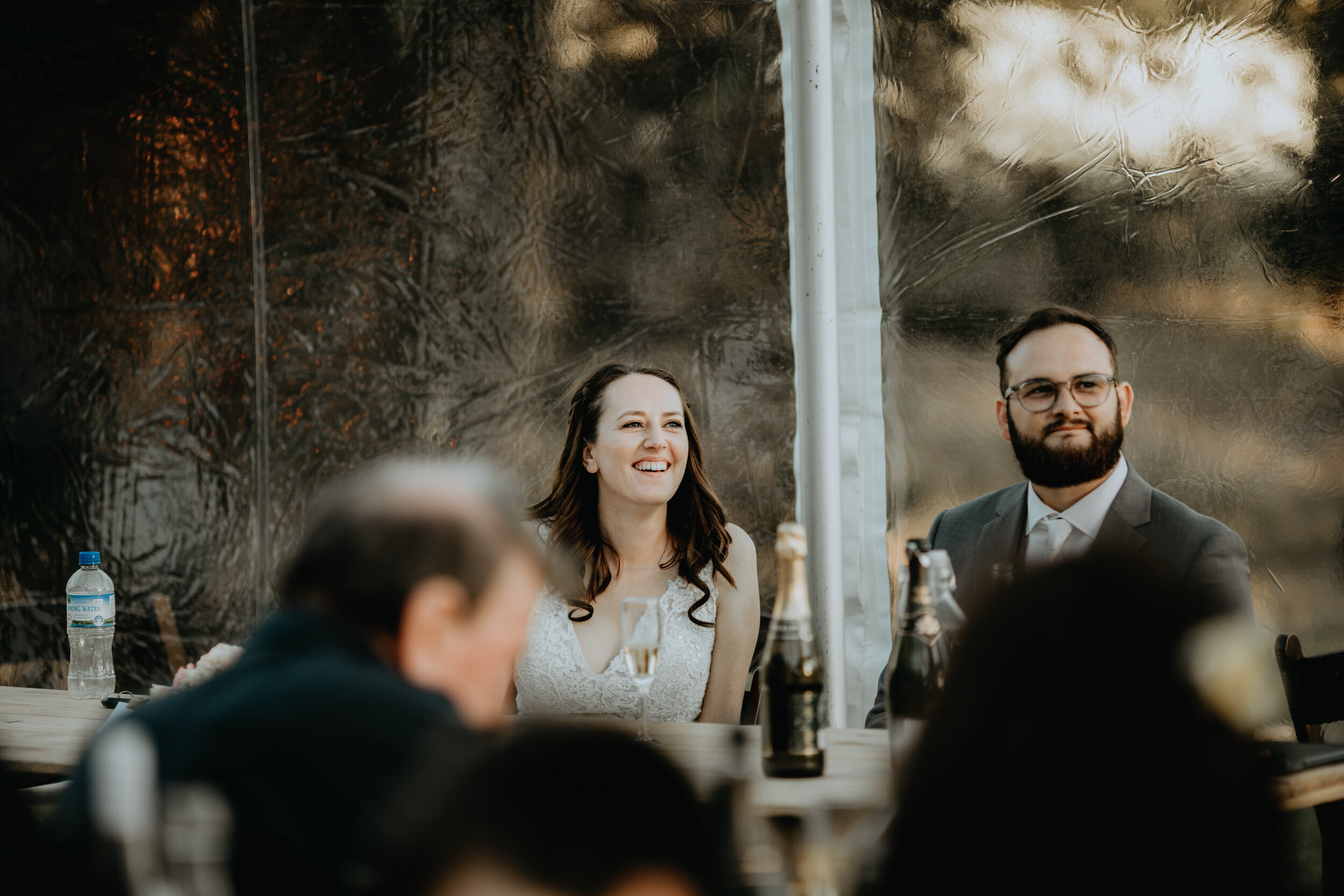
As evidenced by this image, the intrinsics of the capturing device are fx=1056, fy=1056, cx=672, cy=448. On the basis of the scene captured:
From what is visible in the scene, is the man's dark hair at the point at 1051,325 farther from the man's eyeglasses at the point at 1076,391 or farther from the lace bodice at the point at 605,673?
the lace bodice at the point at 605,673

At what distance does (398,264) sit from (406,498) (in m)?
2.34

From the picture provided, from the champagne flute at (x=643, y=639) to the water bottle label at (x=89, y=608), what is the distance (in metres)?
1.83

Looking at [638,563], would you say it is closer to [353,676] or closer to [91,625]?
[91,625]

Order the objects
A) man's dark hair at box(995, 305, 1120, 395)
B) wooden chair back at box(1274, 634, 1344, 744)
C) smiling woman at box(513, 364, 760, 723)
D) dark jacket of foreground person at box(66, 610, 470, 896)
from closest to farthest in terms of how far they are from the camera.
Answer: dark jacket of foreground person at box(66, 610, 470, 896) → wooden chair back at box(1274, 634, 1344, 744) → man's dark hair at box(995, 305, 1120, 395) → smiling woman at box(513, 364, 760, 723)

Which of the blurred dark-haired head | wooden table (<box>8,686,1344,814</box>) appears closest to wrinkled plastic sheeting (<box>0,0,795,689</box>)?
wooden table (<box>8,686,1344,814</box>)

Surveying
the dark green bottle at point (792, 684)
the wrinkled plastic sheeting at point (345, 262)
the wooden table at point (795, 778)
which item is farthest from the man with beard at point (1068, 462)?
the wrinkled plastic sheeting at point (345, 262)

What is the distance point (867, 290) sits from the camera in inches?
Answer: 114

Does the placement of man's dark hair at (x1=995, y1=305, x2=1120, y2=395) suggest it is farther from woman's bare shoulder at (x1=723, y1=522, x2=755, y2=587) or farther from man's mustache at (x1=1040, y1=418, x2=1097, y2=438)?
woman's bare shoulder at (x1=723, y1=522, x2=755, y2=587)

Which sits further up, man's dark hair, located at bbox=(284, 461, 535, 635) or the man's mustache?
the man's mustache

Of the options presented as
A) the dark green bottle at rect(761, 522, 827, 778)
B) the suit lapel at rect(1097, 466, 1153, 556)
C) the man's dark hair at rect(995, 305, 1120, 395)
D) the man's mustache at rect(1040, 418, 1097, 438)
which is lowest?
the dark green bottle at rect(761, 522, 827, 778)

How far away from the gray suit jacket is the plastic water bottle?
6.88 ft

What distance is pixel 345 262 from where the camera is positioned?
3.21 meters

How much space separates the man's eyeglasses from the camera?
2.23 metres

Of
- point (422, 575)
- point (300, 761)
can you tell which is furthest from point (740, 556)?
point (300, 761)
